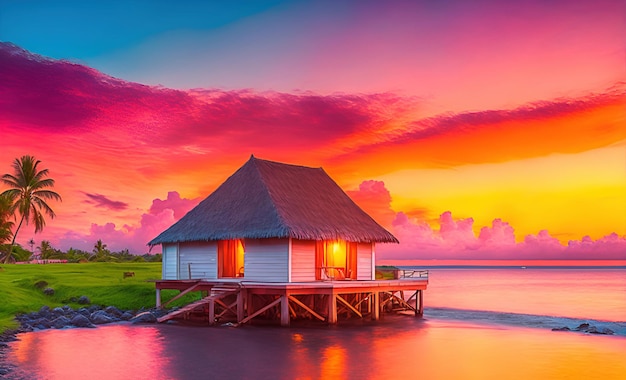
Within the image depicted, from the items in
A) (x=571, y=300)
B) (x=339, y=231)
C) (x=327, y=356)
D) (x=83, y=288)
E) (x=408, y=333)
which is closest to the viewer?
(x=327, y=356)

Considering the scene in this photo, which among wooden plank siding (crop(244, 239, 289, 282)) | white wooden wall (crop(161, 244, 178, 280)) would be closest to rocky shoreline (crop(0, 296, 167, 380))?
white wooden wall (crop(161, 244, 178, 280))

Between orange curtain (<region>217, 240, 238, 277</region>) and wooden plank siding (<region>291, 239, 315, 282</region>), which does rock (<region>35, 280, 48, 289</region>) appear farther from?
wooden plank siding (<region>291, 239, 315, 282</region>)

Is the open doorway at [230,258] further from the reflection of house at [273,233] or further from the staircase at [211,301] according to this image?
the staircase at [211,301]

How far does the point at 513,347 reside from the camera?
25.2 meters

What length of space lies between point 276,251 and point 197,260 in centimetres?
523

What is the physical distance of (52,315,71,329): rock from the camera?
1065 inches

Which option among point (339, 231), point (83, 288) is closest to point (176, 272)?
point (83, 288)

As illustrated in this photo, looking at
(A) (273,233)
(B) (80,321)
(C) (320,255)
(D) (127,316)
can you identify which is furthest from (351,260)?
(B) (80,321)

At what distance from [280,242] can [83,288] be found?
506 inches

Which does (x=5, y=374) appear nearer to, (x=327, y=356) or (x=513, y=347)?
(x=327, y=356)

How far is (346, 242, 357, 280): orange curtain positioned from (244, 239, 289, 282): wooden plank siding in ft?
16.0

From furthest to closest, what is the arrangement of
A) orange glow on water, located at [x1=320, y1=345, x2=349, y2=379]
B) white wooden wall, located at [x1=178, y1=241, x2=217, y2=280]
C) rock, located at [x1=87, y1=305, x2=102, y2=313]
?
rock, located at [x1=87, y1=305, x2=102, y2=313] → white wooden wall, located at [x1=178, y1=241, x2=217, y2=280] → orange glow on water, located at [x1=320, y1=345, x2=349, y2=379]

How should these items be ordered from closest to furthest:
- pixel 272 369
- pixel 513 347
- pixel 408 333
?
1. pixel 272 369
2. pixel 513 347
3. pixel 408 333

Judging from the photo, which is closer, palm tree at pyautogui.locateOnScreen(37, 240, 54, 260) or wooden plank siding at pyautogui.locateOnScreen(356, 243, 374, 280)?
wooden plank siding at pyautogui.locateOnScreen(356, 243, 374, 280)
